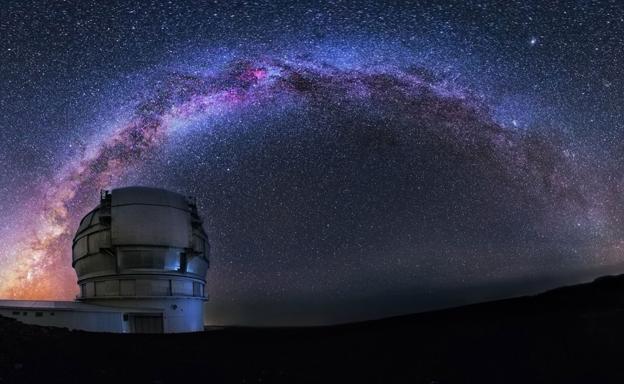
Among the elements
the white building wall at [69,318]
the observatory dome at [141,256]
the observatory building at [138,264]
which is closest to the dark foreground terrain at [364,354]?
the white building wall at [69,318]

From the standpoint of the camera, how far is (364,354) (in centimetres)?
1148

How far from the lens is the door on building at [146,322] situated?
23016 millimetres

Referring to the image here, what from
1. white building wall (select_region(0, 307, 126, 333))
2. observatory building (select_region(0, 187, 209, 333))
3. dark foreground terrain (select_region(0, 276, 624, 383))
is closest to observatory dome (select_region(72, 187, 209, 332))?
observatory building (select_region(0, 187, 209, 333))

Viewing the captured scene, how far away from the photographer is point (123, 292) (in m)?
23.1

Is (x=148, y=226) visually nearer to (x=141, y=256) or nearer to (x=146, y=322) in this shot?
(x=141, y=256)

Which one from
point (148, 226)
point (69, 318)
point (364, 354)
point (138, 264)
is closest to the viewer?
point (364, 354)

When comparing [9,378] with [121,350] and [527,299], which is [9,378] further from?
[527,299]

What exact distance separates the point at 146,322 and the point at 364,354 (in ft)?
52.9

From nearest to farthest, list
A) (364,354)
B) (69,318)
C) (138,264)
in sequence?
(364,354) < (69,318) < (138,264)

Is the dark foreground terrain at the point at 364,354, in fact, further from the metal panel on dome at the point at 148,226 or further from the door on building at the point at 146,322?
the metal panel on dome at the point at 148,226

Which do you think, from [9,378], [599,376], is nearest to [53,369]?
[9,378]

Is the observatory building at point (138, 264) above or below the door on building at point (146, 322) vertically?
above

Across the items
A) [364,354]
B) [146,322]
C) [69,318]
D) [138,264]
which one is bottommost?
[364,354]

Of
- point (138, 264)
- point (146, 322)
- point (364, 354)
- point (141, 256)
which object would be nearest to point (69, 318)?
point (146, 322)
